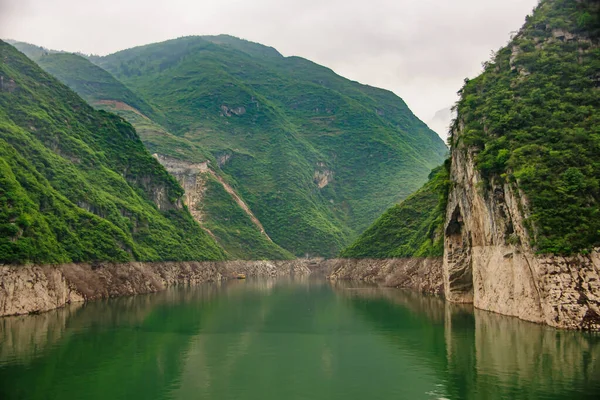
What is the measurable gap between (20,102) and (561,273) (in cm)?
11504

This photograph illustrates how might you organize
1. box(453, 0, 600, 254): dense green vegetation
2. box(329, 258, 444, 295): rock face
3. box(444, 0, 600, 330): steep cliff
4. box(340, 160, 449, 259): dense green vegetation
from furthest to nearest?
box(340, 160, 449, 259): dense green vegetation, box(329, 258, 444, 295): rock face, box(453, 0, 600, 254): dense green vegetation, box(444, 0, 600, 330): steep cliff

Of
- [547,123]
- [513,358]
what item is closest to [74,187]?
[547,123]

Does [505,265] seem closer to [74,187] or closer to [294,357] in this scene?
[294,357]

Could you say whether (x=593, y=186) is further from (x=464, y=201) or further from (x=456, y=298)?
(x=456, y=298)

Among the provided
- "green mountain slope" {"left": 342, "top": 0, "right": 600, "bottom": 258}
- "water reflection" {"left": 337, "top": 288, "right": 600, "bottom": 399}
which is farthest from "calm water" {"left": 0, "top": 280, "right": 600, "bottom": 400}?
"green mountain slope" {"left": 342, "top": 0, "right": 600, "bottom": 258}

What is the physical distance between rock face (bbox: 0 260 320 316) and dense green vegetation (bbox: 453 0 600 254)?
166ft

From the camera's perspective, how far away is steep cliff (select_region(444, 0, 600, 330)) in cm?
4362

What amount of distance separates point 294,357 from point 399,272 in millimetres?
76353

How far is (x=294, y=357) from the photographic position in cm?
4084

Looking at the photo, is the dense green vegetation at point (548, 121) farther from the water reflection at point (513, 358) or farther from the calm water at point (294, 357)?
the calm water at point (294, 357)

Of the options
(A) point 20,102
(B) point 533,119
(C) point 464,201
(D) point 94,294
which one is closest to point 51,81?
(A) point 20,102

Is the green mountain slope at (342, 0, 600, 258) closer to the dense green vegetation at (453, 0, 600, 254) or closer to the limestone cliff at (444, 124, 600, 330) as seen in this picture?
the dense green vegetation at (453, 0, 600, 254)

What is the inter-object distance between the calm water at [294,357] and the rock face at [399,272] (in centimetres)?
2941

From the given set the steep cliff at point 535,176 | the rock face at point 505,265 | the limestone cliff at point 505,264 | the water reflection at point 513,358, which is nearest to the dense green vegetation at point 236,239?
the limestone cliff at point 505,264
